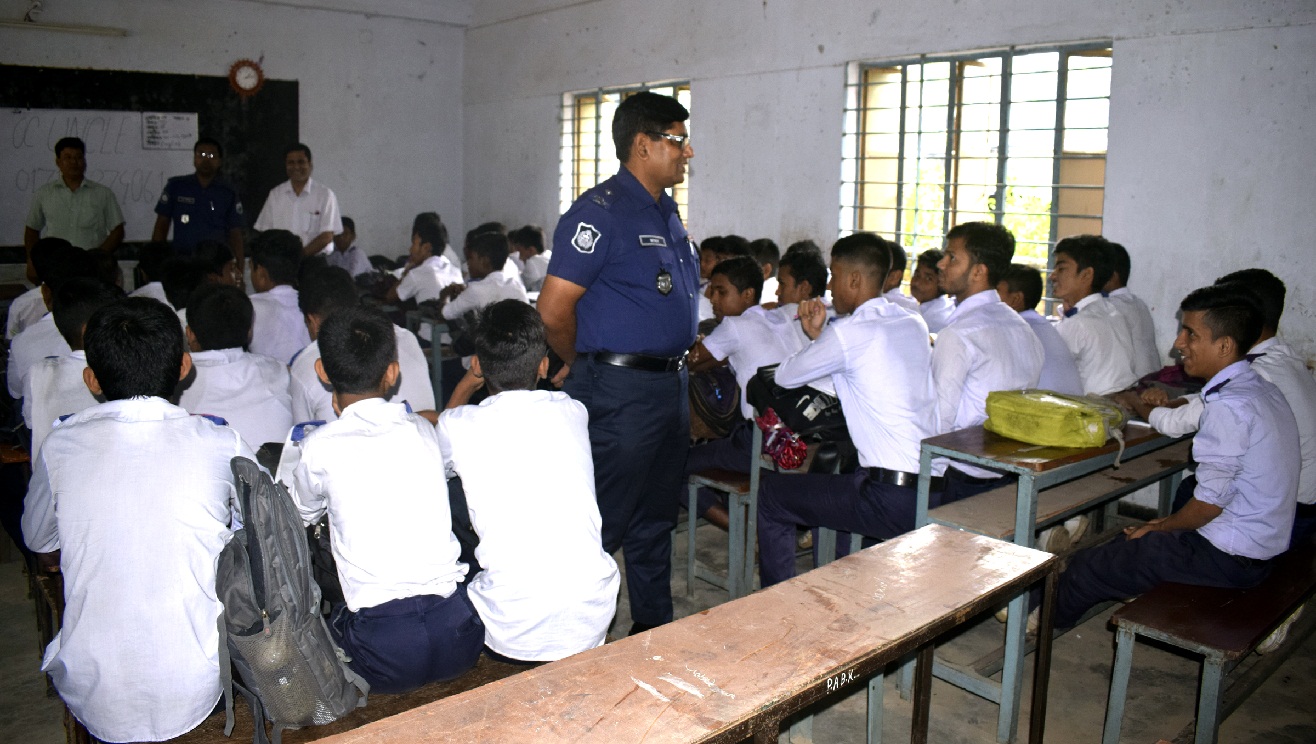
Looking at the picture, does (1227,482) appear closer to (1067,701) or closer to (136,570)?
(1067,701)

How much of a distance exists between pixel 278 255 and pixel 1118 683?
354cm

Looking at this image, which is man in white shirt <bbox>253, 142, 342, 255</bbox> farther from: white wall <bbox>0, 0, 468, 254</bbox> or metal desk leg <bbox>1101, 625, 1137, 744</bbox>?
metal desk leg <bbox>1101, 625, 1137, 744</bbox>

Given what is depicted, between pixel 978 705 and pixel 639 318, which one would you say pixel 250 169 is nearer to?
pixel 639 318

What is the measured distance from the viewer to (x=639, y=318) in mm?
2824

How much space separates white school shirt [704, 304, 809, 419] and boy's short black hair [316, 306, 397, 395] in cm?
178

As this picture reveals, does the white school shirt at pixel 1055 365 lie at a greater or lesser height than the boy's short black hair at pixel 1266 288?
lesser

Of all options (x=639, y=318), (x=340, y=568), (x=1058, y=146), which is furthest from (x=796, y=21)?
(x=340, y=568)

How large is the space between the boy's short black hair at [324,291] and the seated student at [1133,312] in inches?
122

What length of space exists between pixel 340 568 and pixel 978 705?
6.23 ft

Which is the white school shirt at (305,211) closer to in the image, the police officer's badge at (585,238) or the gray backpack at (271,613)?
the police officer's badge at (585,238)

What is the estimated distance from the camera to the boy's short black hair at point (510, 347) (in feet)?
7.41

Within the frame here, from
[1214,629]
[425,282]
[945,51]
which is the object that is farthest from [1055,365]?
[425,282]

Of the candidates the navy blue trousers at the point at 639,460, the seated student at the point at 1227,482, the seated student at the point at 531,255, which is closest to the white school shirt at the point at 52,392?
the navy blue trousers at the point at 639,460

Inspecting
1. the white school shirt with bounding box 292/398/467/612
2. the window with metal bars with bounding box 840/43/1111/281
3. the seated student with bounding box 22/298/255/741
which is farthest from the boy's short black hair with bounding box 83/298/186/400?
the window with metal bars with bounding box 840/43/1111/281
